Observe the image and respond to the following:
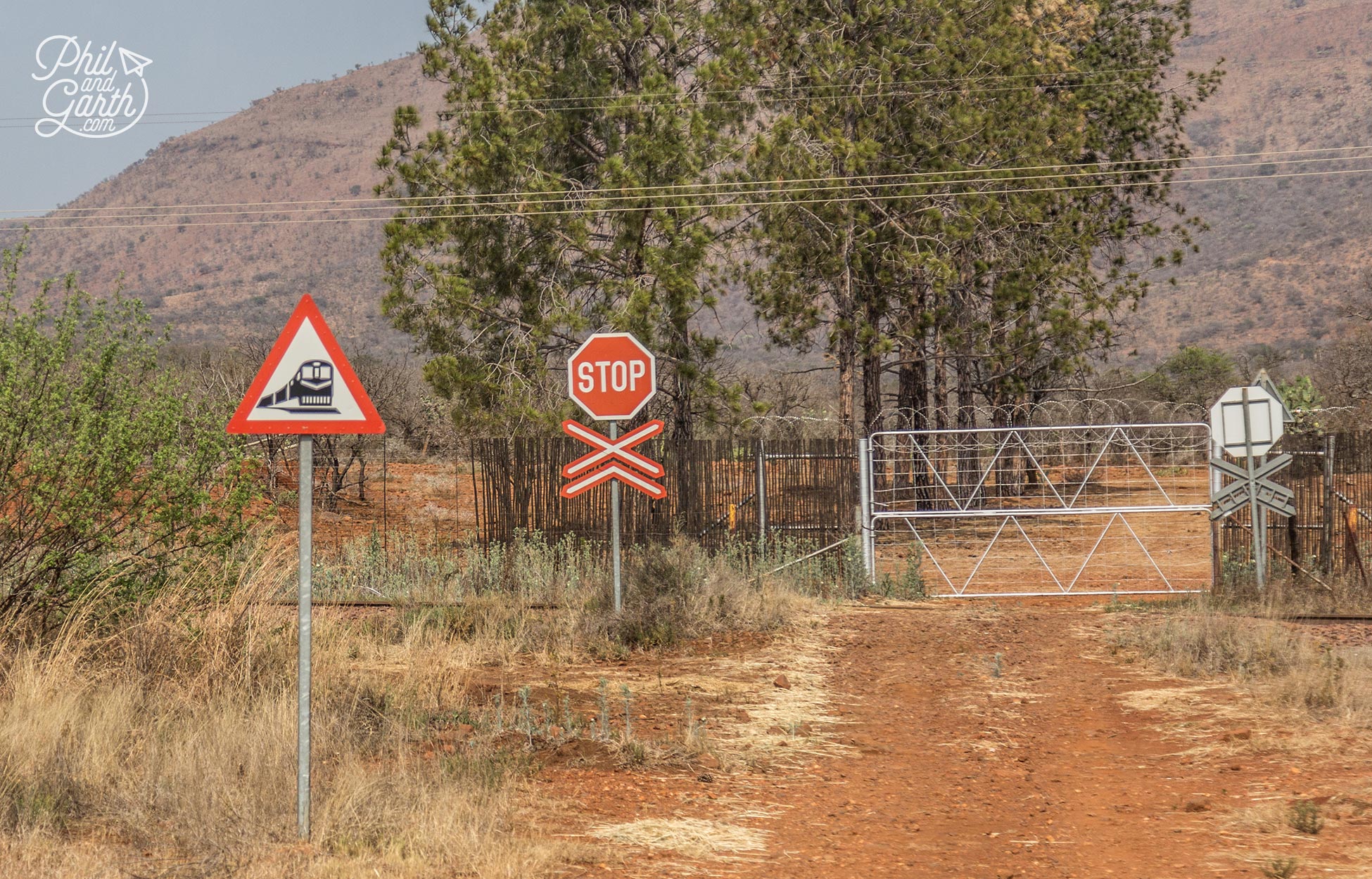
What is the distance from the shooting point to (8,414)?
909cm

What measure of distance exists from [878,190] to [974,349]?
515 centimetres

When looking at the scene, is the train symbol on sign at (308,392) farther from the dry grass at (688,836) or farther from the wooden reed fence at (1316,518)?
the wooden reed fence at (1316,518)

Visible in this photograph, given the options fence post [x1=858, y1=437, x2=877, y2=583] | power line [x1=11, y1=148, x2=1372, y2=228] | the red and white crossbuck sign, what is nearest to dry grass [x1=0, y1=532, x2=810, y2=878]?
the red and white crossbuck sign

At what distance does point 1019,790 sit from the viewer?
795cm

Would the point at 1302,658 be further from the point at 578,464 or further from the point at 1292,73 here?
the point at 1292,73

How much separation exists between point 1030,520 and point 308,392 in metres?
28.3

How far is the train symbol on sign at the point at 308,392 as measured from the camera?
6.32 meters

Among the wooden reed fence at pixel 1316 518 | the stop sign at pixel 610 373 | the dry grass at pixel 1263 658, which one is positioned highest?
the stop sign at pixel 610 373

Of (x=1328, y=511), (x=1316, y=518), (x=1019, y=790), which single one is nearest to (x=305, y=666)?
(x=1019, y=790)

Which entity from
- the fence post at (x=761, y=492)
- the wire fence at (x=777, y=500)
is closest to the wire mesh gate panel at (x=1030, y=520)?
the wire fence at (x=777, y=500)

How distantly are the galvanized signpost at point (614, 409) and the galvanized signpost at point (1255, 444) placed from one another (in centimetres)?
724

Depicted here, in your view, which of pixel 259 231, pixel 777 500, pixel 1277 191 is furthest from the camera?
pixel 259 231

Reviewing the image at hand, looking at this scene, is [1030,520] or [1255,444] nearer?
[1255,444]

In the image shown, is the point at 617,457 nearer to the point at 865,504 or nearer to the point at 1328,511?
the point at 865,504
